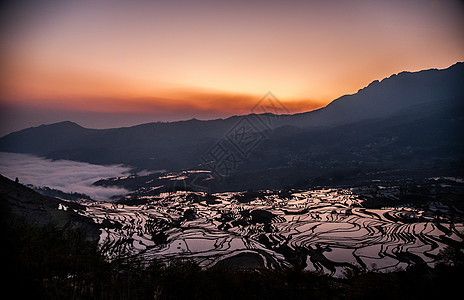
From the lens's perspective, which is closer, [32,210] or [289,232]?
[32,210]

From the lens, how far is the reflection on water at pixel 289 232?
168 ft

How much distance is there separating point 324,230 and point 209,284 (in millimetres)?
43637

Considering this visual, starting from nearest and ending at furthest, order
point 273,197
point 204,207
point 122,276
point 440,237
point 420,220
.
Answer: point 122,276 → point 440,237 → point 420,220 → point 204,207 → point 273,197

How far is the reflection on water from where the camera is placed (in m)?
51.1

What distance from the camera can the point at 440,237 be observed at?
55594 millimetres

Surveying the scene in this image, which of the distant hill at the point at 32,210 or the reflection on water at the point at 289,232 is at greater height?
the distant hill at the point at 32,210

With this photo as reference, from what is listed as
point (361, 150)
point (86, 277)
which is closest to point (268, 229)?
point (86, 277)

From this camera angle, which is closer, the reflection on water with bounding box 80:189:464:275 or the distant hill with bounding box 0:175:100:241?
the reflection on water with bounding box 80:189:464:275

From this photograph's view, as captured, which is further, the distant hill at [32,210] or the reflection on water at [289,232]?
the distant hill at [32,210]

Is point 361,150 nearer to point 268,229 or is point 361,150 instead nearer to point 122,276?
point 268,229

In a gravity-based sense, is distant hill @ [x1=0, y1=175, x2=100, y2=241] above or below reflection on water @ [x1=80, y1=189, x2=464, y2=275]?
above

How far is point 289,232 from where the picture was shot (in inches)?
2657

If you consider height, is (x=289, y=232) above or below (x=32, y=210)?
below

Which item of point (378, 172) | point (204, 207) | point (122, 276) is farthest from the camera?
point (378, 172)
